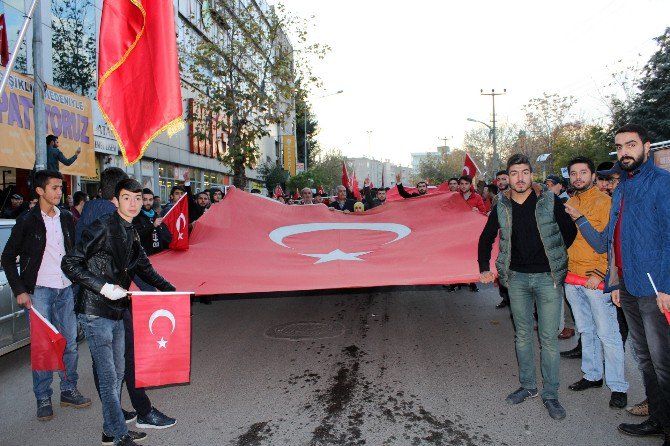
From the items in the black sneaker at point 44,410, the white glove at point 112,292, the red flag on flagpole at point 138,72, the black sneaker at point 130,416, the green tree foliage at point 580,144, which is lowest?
the black sneaker at point 130,416

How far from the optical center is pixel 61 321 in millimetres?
4703

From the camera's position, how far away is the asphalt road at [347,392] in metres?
3.91

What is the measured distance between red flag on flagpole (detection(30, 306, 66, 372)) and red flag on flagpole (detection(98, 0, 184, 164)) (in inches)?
56.7

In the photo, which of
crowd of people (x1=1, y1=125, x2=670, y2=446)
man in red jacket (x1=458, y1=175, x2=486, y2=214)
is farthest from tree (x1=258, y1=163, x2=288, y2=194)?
crowd of people (x1=1, y1=125, x2=670, y2=446)

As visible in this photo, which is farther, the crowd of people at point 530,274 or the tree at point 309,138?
the tree at point 309,138

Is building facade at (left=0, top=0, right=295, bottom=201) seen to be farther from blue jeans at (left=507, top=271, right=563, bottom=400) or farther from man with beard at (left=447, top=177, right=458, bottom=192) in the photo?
blue jeans at (left=507, top=271, right=563, bottom=400)

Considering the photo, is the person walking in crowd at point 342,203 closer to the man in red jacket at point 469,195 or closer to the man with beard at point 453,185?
the man with beard at point 453,185

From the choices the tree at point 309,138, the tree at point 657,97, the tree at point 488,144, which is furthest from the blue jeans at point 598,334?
the tree at point 488,144

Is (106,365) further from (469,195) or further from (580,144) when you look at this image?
(580,144)

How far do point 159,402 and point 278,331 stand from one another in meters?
2.46

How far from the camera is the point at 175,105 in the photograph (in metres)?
4.45

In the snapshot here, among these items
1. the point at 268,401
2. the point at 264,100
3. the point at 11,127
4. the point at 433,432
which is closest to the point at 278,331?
the point at 268,401

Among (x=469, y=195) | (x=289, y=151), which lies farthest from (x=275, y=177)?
(x=469, y=195)

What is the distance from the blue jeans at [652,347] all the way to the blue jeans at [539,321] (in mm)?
556
